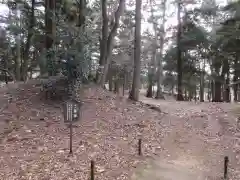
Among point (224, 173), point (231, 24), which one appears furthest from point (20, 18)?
point (224, 173)

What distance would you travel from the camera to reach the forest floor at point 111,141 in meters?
7.52

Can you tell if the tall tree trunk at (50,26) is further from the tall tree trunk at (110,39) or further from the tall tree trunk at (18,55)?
the tall tree trunk at (18,55)

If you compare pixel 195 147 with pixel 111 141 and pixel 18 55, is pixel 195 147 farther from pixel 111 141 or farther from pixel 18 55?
pixel 18 55

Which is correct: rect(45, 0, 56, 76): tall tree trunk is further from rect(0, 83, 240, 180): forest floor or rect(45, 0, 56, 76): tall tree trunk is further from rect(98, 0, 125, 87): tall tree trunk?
rect(98, 0, 125, 87): tall tree trunk

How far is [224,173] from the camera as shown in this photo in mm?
7520

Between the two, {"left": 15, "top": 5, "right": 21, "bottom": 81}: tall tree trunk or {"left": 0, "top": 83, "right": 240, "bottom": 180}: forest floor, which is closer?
{"left": 0, "top": 83, "right": 240, "bottom": 180}: forest floor

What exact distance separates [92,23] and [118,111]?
3.87m

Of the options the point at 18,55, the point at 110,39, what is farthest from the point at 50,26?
the point at 18,55

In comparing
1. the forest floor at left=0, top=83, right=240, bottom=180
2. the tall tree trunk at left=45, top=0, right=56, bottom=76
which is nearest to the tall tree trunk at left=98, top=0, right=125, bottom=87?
the forest floor at left=0, top=83, right=240, bottom=180

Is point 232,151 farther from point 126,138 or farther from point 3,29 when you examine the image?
point 3,29

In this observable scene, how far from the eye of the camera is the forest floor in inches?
296

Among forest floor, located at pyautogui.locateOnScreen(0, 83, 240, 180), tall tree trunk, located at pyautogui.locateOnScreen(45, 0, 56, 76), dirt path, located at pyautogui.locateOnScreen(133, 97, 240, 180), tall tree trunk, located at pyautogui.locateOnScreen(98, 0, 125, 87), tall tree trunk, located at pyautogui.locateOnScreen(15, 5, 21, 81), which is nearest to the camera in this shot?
forest floor, located at pyautogui.locateOnScreen(0, 83, 240, 180)

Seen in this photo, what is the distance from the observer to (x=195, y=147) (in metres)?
9.51

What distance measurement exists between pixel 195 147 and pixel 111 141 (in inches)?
105
